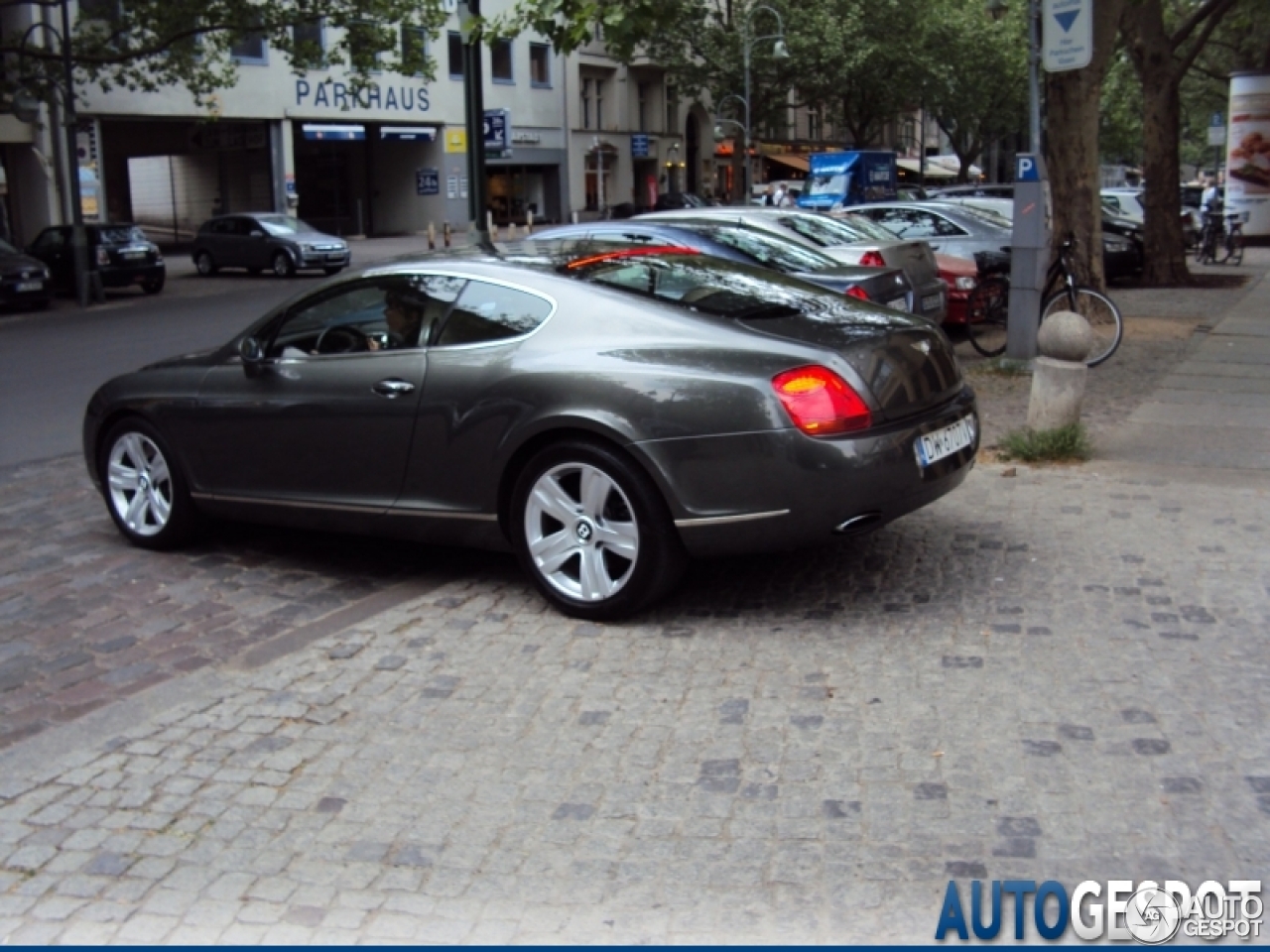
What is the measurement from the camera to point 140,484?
717 centimetres

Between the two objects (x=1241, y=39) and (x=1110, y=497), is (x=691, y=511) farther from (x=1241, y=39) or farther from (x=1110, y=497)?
(x=1241, y=39)

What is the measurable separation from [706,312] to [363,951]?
3205mm

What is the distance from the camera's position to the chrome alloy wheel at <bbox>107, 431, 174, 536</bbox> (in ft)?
23.2

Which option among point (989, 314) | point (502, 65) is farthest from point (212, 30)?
point (502, 65)

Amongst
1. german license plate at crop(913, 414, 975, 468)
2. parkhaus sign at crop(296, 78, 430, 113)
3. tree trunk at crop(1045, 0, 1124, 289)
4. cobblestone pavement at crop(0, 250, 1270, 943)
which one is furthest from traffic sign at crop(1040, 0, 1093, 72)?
parkhaus sign at crop(296, 78, 430, 113)

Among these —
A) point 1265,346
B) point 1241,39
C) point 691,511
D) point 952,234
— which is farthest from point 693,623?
point 1241,39

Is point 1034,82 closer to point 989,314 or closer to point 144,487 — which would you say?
point 989,314

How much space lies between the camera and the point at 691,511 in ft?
17.9

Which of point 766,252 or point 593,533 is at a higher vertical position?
point 766,252

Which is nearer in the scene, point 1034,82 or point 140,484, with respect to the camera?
point 140,484

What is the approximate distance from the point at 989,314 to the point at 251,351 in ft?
30.2

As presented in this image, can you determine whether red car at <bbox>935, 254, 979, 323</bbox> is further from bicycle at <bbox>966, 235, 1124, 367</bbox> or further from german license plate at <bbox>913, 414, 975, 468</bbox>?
german license plate at <bbox>913, 414, 975, 468</bbox>

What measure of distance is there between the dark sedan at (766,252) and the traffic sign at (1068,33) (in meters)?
2.15

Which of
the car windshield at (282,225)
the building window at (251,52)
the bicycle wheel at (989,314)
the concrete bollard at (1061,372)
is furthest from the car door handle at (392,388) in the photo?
the building window at (251,52)
